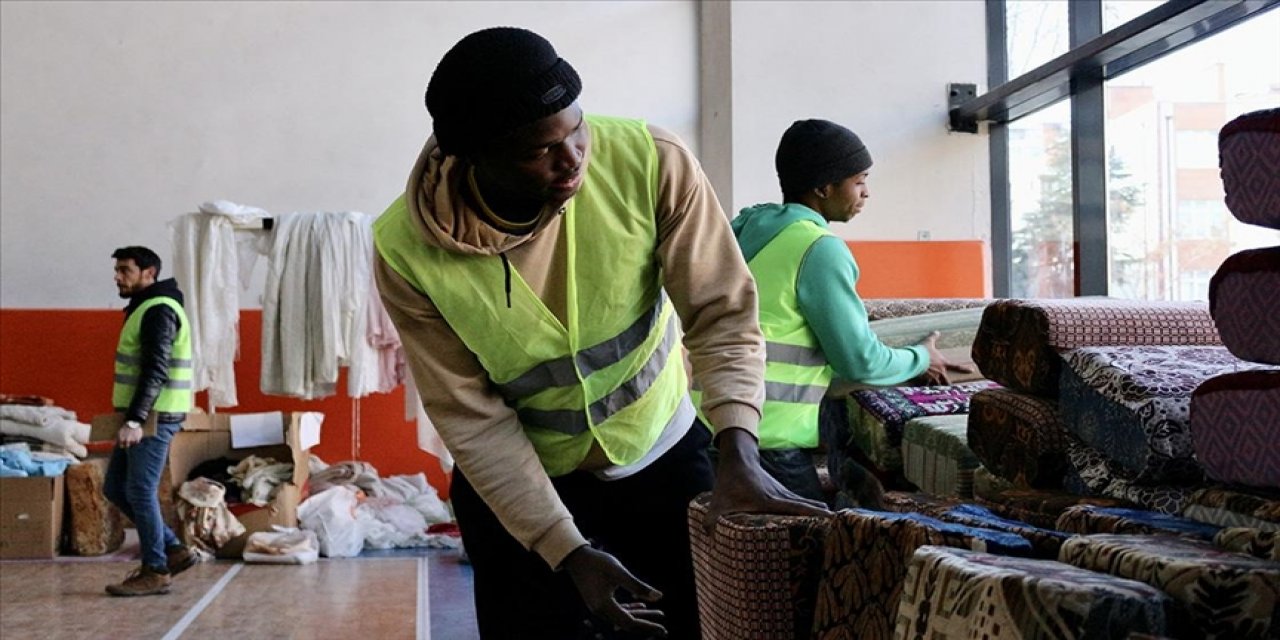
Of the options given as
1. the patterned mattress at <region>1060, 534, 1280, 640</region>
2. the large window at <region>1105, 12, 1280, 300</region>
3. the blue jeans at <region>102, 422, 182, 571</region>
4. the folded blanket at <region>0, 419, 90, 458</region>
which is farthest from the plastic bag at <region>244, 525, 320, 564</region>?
the patterned mattress at <region>1060, 534, 1280, 640</region>

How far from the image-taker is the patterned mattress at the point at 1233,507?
55.1 inches

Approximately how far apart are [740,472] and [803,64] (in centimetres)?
505

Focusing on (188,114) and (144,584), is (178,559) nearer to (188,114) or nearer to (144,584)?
(144,584)

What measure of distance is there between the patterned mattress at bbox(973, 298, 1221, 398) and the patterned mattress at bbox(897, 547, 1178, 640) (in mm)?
979

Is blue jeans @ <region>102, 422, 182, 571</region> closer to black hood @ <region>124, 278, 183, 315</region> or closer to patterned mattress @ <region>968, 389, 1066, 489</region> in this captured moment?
black hood @ <region>124, 278, 183, 315</region>

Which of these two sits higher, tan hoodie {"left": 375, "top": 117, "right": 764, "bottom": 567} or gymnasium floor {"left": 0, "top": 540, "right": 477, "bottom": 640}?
tan hoodie {"left": 375, "top": 117, "right": 764, "bottom": 567}

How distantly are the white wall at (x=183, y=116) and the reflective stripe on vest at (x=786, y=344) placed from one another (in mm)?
5832

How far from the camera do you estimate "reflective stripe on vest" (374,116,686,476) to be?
1.77 meters

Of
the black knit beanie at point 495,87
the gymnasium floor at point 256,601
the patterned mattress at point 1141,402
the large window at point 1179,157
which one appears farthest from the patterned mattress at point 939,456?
the gymnasium floor at point 256,601

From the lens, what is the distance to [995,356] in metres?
2.24

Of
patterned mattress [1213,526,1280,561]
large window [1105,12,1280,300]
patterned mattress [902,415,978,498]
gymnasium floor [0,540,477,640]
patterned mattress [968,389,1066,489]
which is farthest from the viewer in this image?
gymnasium floor [0,540,477,640]

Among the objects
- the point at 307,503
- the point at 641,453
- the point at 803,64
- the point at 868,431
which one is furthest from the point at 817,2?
the point at 641,453

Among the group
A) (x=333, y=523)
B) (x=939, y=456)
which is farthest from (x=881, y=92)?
(x=939, y=456)

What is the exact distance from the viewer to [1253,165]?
141 cm
